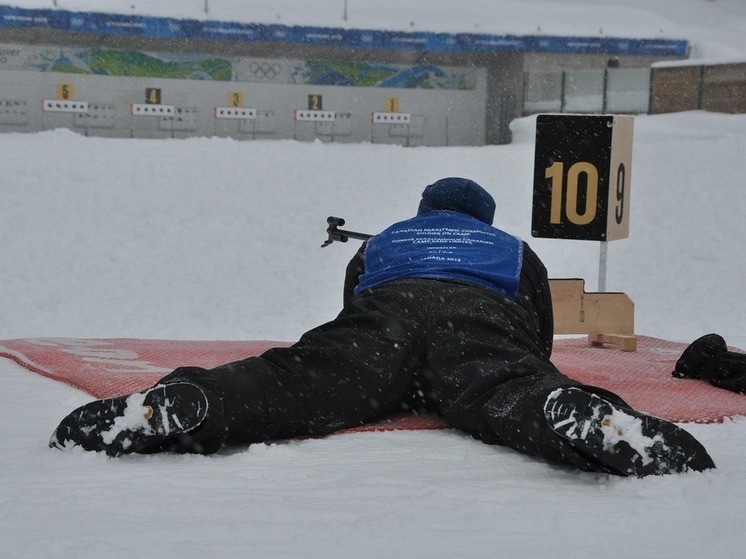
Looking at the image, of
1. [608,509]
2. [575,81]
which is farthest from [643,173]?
[608,509]

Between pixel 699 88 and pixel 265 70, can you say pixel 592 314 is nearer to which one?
pixel 699 88

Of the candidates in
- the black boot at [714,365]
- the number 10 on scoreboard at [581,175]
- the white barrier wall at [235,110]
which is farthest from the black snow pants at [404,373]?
the white barrier wall at [235,110]

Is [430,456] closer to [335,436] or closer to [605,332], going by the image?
[335,436]

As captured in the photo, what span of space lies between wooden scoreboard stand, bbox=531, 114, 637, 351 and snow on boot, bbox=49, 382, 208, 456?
2996 mm

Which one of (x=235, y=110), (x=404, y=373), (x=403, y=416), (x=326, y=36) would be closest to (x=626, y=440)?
(x=404, y=373)

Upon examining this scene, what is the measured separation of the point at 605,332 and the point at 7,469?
11.6ft

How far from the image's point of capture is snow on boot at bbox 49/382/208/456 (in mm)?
2393

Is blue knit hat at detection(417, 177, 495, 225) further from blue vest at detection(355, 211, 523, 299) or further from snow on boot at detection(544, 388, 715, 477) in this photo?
snow on boot at detection(544, 388, 715, 477)

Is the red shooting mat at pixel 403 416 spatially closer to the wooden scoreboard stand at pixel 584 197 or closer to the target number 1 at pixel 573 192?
the wooden scoreboard stand at pixel 584 197

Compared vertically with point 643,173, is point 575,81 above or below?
above

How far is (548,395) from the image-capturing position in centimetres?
243

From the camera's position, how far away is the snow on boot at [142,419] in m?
2.39

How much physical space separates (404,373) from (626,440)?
84 centimetres

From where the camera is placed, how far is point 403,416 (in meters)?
3.15
